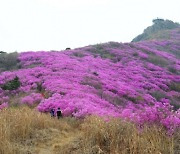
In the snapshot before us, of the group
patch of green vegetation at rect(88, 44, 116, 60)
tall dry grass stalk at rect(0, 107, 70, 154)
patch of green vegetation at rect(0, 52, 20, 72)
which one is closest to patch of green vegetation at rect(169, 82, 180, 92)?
patch of green vegetation at rect(88, 44, 116, 60)

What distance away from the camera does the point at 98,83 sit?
2795 cm

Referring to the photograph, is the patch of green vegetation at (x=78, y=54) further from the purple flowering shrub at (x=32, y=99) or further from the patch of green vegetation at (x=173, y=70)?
the purple flowering shrub at (x=32, y=99)

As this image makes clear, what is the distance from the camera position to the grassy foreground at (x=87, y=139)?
8.84m

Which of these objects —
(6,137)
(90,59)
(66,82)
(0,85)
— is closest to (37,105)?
(66,82)

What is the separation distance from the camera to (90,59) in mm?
37719

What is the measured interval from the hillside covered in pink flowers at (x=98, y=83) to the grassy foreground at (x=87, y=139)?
0.99 metres

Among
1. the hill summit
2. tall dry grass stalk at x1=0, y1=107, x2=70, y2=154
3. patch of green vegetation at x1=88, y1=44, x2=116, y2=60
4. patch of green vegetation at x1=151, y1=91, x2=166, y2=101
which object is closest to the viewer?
tall dry grass stalk at x1=0, y1=107, x2=70, y2=154

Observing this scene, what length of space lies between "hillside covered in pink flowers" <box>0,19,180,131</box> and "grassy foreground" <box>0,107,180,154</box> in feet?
3.25

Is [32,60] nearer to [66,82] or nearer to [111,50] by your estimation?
[66,82]

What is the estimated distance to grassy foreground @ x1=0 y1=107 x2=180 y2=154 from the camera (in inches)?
348

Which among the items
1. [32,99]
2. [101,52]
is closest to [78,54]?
[101,52]

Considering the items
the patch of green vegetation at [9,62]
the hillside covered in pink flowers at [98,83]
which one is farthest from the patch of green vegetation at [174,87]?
the patch of green vegetation at [9,62]

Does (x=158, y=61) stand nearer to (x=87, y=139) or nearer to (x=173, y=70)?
(x=173, y=70)

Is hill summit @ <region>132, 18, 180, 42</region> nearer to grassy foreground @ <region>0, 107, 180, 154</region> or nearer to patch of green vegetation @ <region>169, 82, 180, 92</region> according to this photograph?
patch of green vegetation @ <region>169, 82, 180, 92</region>
